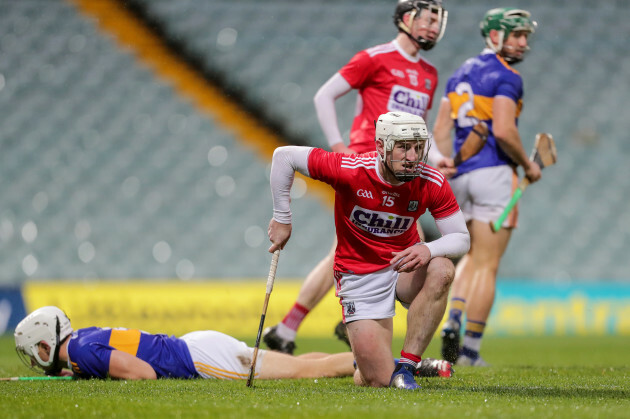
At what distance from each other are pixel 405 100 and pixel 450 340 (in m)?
1.54

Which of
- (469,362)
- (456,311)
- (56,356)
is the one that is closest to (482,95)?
(456,311)

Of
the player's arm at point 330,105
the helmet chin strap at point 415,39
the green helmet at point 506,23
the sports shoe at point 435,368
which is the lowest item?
the sports shoe at point 435,368

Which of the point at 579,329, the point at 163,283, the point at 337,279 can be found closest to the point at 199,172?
the point at 163,283

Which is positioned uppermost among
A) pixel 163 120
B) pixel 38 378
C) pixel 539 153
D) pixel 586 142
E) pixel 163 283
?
pixel 586 142

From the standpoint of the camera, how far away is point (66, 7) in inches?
540

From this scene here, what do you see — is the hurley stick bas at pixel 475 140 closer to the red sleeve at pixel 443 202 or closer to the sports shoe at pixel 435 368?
the sports shoe at pixel 435 368

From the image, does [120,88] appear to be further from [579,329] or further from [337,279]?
[337,279]

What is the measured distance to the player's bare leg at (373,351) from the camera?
398 cm

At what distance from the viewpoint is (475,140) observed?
18.1 feet

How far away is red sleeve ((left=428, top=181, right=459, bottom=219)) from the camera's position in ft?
12.7

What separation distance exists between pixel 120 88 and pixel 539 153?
29.7 feet

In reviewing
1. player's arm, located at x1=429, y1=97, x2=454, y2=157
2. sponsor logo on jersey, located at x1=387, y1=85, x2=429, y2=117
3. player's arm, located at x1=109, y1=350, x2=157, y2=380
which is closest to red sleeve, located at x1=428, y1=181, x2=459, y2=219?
sponsor logo on jersey, located at x1=387, y1=85, x2=429, y2=117

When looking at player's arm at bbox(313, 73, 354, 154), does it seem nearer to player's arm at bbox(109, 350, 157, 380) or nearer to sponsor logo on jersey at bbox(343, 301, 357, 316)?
sponsor logo on jersey at bbox(343, 301, 357, 316)

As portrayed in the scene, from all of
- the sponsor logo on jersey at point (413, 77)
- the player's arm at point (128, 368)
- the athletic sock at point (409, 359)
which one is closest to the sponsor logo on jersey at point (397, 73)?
the sponsor logo on jersey at point (413, 77)
